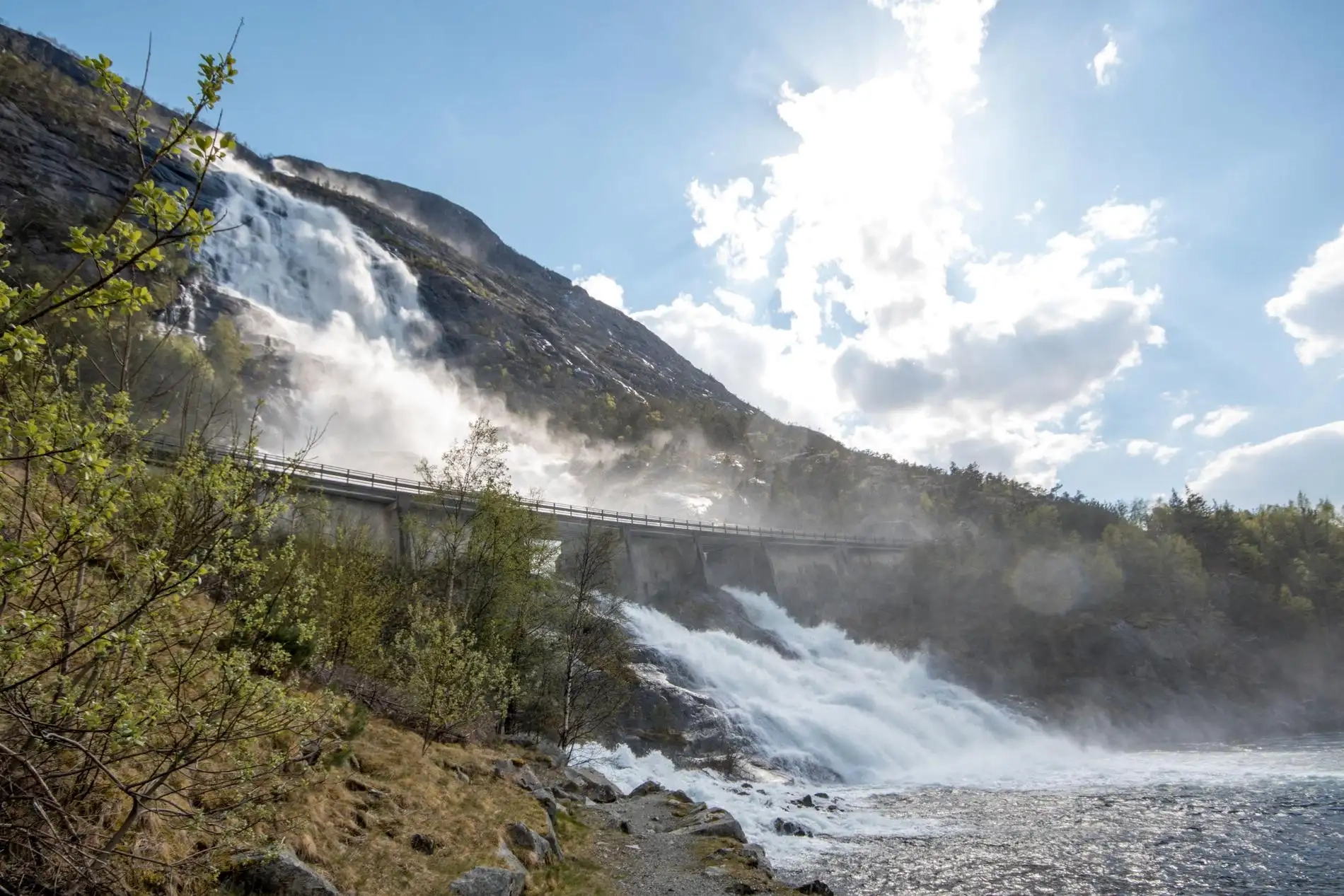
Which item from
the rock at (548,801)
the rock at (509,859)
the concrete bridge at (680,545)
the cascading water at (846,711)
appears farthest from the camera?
the concrete bridge at (680,545)

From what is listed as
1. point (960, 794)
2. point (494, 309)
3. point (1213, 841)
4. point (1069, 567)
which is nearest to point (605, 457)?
→ point (494, 309)

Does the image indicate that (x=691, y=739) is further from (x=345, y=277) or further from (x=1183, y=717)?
(x=345, y=277)

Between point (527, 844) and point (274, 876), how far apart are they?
662cm

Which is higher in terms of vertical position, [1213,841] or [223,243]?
[223,243]

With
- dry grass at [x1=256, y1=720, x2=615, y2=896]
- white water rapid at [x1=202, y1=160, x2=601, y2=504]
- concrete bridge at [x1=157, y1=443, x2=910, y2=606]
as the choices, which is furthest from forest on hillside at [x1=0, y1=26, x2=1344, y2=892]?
white water rapid at [x1=202, y1=160, x2=601, y2=504]

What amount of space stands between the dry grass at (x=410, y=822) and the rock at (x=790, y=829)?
Answer: 336 inches

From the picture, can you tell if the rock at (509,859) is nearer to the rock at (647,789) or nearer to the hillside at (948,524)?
the rock at (647,789)

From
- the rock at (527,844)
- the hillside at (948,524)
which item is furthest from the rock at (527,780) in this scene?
the hillside at (948,524)

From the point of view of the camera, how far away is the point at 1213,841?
23.9m

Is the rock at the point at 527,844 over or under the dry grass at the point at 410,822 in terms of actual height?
under

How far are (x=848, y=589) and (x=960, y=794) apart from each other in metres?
50.3

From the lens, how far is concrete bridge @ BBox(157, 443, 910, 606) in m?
45.6

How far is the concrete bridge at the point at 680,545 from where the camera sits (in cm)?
4559

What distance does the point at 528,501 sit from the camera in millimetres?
41938
